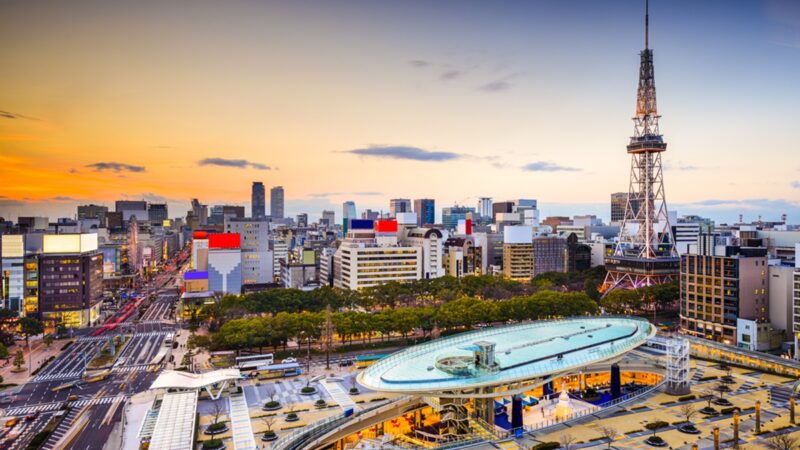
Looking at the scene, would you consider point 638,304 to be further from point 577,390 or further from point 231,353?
point 231,353

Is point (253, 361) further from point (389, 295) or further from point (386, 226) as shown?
point (386, 226)

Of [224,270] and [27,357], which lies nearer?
[27,357]

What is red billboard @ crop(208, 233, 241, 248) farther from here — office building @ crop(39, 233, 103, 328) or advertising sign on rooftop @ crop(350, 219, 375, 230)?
advertising sign on rooftop @ crop(350, 219, 375, 230)

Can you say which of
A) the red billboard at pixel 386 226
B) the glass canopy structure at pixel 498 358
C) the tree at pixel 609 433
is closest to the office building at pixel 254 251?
the red billboard at pixel 386 226

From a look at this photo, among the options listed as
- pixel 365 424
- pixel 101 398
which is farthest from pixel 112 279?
pixel 365 424

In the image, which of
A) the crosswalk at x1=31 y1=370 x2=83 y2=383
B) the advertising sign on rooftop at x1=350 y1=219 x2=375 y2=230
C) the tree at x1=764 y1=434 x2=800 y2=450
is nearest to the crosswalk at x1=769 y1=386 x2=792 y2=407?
the tree at x1=764 y1=434 x2=800 y2=450

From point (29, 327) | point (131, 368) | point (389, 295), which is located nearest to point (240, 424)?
point (131, 368)

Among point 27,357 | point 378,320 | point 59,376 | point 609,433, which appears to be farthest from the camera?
point 378,320

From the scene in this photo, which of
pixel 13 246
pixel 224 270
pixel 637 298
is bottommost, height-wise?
pixel 637 298
